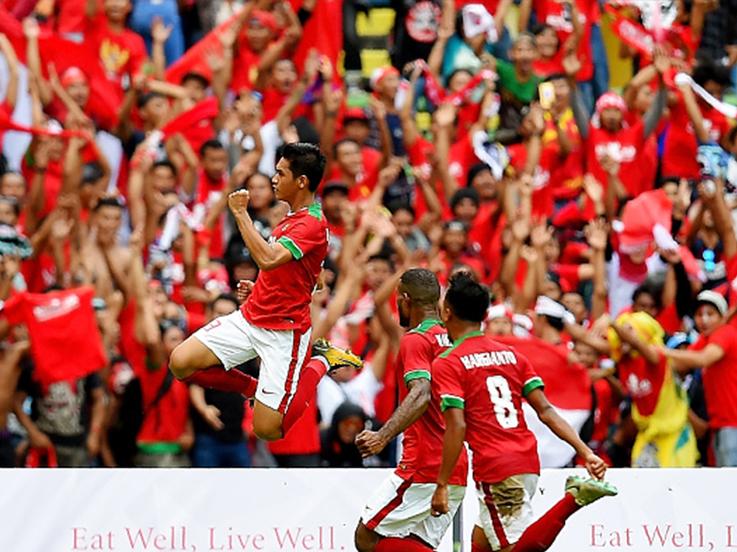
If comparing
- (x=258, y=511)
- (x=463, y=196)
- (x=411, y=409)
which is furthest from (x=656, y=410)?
(x=411, y=409)

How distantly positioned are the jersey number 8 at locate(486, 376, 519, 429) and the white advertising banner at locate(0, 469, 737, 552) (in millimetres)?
1900

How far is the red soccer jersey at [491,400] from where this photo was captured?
30.4 feet

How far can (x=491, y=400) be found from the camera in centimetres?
932

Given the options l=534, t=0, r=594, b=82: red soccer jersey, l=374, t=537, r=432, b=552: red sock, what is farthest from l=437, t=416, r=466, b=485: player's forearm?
l=534, t=0, r=594, b=82: red soccer jersey

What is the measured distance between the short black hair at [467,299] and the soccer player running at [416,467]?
12.5 inches

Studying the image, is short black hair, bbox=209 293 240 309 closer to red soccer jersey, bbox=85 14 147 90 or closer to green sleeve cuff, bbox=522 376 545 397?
red soccer jersey, bbox=85 14 147 90

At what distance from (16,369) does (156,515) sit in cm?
269

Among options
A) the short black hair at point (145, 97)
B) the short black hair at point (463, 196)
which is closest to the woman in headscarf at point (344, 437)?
the short black hair at point (463, 196)

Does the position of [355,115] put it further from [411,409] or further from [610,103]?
[411,409]

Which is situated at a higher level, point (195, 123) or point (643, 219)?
point (195, 123)

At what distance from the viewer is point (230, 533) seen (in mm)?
11102

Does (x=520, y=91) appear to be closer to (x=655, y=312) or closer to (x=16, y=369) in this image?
(x=655, y=312)

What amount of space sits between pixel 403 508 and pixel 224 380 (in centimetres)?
137

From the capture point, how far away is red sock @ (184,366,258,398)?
1020 cm
